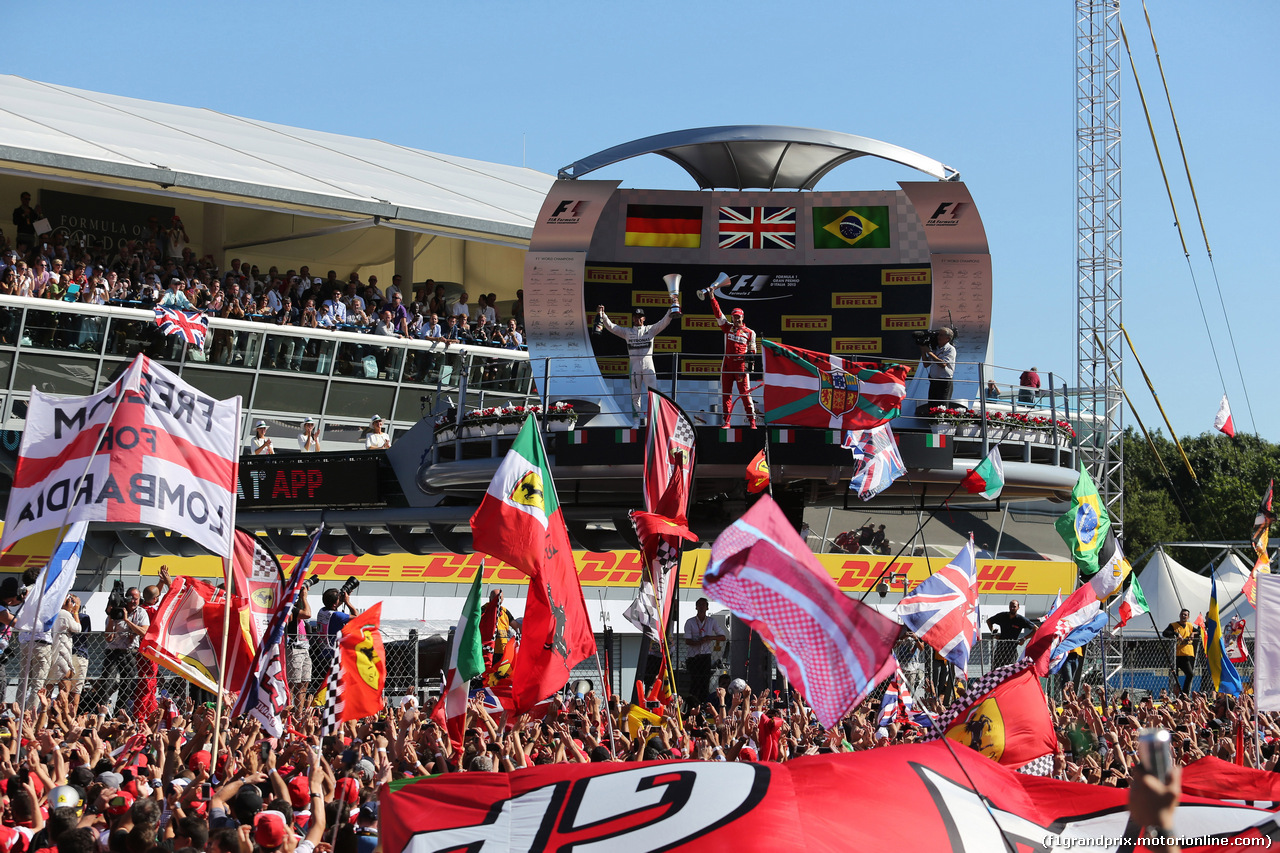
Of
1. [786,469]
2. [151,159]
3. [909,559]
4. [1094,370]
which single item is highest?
[151,159]

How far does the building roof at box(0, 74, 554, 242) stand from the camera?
34.1m

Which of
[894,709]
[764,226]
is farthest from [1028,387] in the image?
[894,709]

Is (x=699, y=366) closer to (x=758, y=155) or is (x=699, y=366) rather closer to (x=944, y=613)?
(x=758, y=155)

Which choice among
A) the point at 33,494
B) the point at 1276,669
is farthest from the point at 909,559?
the point at 33,494

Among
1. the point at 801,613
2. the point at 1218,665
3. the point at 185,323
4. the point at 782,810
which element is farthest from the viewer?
the point at 185,323

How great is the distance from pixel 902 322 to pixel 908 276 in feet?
2.28

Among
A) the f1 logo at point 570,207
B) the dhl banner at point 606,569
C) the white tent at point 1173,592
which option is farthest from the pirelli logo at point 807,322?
the white tent at point 1173,592

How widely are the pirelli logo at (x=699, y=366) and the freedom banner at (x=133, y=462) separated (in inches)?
460

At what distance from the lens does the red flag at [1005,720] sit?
10492 mm

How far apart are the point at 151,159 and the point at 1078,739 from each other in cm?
2940

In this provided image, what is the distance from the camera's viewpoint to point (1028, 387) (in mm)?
19953

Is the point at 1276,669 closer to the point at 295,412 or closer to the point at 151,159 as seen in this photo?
the point at 295,412

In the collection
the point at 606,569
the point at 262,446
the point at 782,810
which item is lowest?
the point at 606,569

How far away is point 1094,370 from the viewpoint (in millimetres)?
38094
